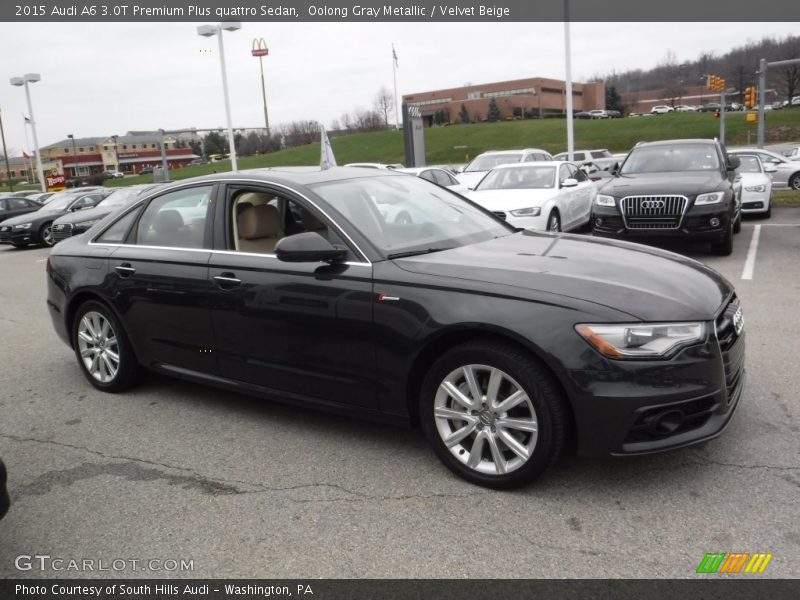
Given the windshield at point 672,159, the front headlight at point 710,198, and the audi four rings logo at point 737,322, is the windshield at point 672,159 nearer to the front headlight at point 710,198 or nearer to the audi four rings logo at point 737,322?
the front headlight at point 710,198

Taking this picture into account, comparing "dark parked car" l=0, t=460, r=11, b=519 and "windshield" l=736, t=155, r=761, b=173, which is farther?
"windshield" l=736, t=155, r=761, b=173

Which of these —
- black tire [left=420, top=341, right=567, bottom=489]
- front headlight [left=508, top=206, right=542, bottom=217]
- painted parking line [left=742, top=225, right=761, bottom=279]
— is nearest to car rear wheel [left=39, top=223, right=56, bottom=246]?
front headlight [left=508, top=206, right=542, bottom=217]

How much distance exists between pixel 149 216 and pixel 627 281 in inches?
135

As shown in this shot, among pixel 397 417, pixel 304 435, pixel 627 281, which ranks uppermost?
pixel 627 281

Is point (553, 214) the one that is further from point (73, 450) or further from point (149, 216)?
point (73, 450)

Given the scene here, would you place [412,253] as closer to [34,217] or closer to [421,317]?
[421,317]

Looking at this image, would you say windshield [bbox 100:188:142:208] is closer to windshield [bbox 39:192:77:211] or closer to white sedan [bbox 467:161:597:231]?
A: windshield [bbox 39:192:77:211]

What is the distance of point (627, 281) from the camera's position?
3443mm

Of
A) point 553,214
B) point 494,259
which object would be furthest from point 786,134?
point 494,259

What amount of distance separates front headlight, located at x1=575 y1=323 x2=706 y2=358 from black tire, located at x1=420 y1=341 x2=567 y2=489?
0.29 m

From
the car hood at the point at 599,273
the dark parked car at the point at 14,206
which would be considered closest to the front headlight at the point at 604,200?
the car hood at the point at 599,273

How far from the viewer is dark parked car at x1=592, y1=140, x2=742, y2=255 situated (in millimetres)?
9664

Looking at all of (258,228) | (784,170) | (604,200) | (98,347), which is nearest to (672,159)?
(604,200)

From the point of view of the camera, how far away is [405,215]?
172 inches
